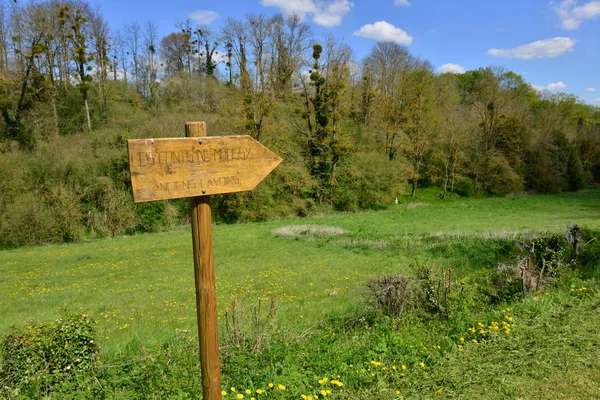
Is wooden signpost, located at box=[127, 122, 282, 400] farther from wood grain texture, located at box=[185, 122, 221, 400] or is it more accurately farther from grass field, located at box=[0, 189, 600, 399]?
grass field, located at box=[0, 189, 600, 399]

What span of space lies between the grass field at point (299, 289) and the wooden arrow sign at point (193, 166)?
9.18 feet

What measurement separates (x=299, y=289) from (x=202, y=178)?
30.7ft

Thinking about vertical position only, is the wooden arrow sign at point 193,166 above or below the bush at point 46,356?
above

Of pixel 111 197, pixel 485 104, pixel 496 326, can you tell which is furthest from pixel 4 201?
pixel 485 104

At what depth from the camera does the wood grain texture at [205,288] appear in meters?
3.04

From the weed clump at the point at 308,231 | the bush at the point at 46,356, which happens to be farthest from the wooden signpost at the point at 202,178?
the weed clump at the point at 308,231

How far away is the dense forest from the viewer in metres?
25.6

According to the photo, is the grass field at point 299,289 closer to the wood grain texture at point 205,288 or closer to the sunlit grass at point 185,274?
the sunlit grass at point 185,274

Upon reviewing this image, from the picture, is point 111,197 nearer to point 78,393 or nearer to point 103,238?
point 103,238

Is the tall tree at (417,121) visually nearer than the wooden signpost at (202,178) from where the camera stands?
No

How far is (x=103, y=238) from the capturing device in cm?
2488

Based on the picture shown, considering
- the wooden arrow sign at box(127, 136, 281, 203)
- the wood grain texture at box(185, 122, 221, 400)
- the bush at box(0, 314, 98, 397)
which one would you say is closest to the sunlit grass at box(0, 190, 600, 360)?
the bush at box(0, 314, 98, 397)

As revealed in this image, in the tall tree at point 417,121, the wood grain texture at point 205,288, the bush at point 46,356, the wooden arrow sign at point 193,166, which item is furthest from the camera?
the tall tree at point 417,121

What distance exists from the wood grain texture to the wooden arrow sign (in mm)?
157
